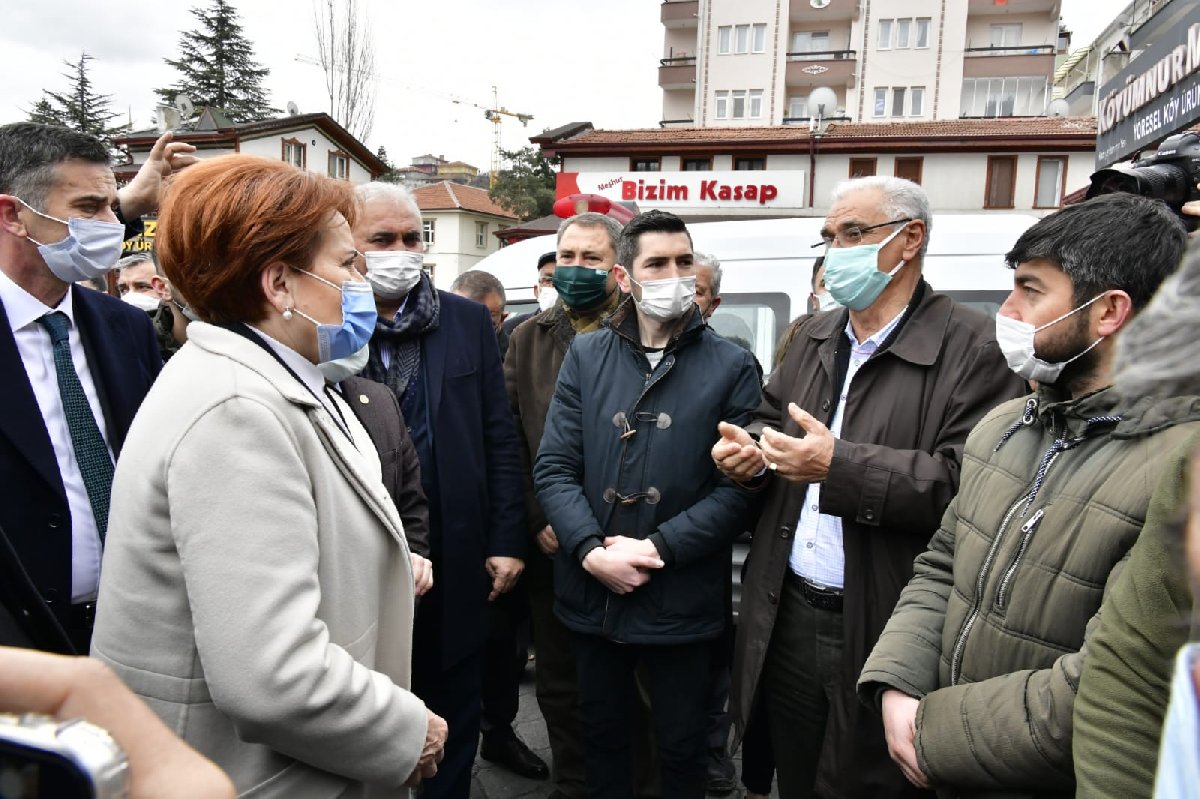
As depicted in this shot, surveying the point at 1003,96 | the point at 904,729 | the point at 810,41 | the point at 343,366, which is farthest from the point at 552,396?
the point at 1003,96

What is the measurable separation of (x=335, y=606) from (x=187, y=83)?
47.1 m

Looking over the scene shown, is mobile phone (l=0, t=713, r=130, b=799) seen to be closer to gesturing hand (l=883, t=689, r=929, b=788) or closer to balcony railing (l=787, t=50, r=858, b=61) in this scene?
gesturing hand (l=883, t=689, r=929, b=788)

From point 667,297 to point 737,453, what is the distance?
72cm

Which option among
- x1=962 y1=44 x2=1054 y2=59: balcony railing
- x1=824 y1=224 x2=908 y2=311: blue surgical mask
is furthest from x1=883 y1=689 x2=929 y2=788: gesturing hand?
x1=962 y1=44 x2=1054 y2=59: balcony railing

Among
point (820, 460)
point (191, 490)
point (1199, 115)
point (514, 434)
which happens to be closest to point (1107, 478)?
point (820, 460)

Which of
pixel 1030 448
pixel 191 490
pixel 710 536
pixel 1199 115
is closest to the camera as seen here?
pixel 191 490

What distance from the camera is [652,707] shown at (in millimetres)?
2818

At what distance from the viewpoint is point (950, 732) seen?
1.69 metres

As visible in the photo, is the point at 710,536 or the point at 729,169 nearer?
the point at 710,536

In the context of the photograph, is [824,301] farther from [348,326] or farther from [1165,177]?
[348,326]

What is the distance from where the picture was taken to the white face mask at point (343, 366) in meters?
1.88

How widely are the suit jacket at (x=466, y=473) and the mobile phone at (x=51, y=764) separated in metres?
2.18

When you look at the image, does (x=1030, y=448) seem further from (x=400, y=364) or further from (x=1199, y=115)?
(x=1199, y=115)

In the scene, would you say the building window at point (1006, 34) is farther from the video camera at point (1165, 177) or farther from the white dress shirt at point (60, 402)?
the white dress shirt at point (60, 402)
